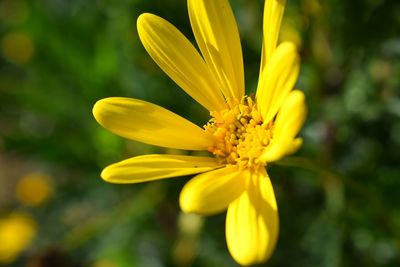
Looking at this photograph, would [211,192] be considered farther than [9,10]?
No

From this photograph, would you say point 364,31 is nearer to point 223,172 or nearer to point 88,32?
point 223,172

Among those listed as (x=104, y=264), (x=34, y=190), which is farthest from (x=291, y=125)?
(x=34, y=190)

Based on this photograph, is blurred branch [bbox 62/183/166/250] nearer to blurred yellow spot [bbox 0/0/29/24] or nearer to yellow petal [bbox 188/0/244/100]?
yellow petal [bbox 188/0/244/100]

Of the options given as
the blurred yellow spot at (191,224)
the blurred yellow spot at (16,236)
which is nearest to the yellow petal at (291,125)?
the blurred yellow spot at (191,224)

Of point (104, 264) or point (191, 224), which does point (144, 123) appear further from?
point (104, 264)

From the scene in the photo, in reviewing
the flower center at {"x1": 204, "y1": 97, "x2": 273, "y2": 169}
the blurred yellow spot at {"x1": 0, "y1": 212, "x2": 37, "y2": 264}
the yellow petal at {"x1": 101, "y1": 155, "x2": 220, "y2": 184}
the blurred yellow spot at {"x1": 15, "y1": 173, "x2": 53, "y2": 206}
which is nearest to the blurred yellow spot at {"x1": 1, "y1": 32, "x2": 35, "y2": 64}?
the blurred yellow spot at {"x1": 15, "y1": 173, "x2": 53, "y2": 206}

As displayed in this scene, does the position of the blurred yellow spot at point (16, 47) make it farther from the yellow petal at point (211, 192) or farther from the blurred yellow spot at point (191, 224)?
the yellow petal at point (211, 192)
